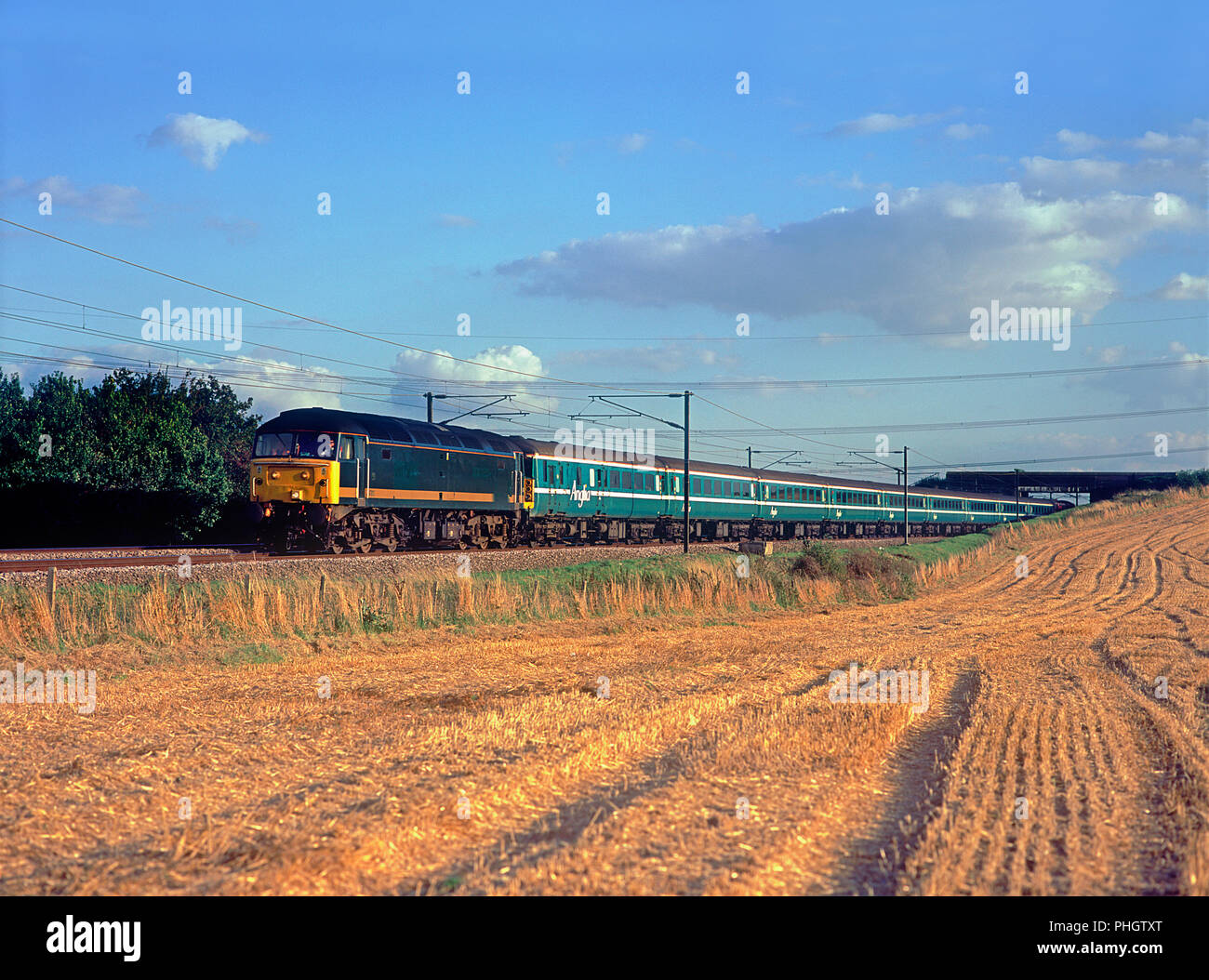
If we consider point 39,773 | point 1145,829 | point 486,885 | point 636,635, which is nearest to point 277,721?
point 39,773

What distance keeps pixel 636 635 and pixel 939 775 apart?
10.8 metres

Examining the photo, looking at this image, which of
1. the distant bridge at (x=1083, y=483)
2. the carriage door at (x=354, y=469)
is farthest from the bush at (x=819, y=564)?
the distant bridge at (x=1083, y=483)

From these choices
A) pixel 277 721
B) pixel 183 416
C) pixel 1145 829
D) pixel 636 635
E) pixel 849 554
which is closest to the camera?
pixel 1145 829

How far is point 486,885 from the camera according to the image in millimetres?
5469

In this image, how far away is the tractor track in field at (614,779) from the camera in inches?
226

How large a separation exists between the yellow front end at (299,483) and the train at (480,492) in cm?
3

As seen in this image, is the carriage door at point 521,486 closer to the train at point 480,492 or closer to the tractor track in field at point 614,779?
the train at point 480,492

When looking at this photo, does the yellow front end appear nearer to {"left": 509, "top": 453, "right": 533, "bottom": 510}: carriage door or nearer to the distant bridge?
{"left": 509, "top": 453, "right": 533, "bottom": 510}: carriage door

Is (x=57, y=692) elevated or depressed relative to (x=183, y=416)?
depressed

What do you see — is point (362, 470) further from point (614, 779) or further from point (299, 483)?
point (614, 779)

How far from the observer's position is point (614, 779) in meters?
7.99

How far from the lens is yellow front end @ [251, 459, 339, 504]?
27094 mm
